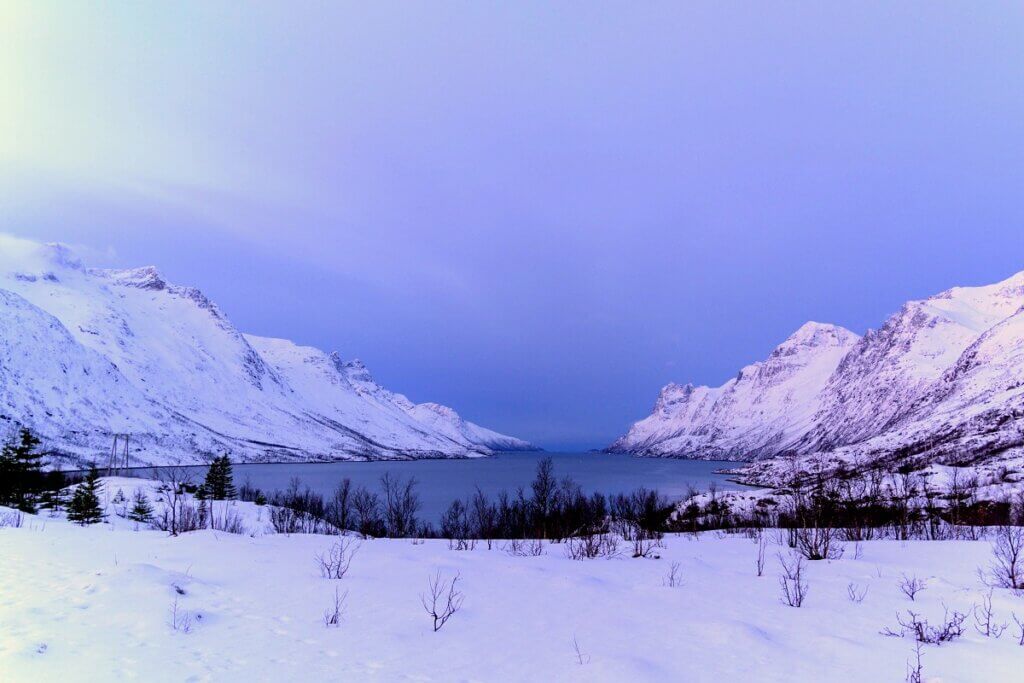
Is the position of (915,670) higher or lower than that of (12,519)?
higher

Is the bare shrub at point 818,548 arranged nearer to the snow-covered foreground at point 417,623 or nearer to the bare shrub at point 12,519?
the snow-covered foreground at point 417,623

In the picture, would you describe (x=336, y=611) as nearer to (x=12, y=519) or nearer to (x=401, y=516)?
(x=12, y=519)

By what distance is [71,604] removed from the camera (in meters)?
8.67

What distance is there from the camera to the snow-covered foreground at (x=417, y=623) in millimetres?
7441

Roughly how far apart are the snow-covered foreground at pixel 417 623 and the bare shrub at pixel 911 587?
0.58 ft

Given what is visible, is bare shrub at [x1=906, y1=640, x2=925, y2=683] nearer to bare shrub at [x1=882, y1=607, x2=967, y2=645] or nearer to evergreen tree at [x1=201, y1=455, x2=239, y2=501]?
bare shrub at [x1=882, y1=607, x2=967, y2=645]

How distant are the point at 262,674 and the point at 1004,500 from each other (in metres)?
54.8

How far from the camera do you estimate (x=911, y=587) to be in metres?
13.8

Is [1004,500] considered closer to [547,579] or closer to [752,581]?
[752,581]

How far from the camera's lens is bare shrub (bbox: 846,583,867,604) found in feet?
44.3

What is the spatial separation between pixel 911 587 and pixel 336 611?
47.2 ft

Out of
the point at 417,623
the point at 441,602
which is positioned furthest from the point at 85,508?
the point at 417,623

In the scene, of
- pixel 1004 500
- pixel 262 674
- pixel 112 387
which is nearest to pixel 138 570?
pixel 262 674

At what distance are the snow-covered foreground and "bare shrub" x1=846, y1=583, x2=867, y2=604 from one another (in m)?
0.16
